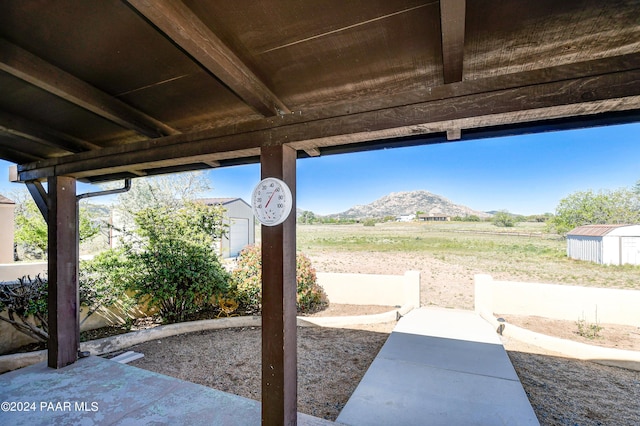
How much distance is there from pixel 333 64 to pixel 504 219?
9.49 m

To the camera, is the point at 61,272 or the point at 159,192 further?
the point at 159,192

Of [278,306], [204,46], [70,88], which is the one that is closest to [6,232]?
[70,88]

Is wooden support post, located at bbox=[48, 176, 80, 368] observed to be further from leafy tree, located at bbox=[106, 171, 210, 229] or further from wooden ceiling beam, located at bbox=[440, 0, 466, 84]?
leafy tree, located at bbox=[106, 171, 210, 229]

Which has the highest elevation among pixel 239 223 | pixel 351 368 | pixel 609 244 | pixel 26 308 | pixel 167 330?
pixel 239 223

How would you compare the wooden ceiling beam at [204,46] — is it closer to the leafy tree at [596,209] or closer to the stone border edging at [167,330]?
the stone border edging at [167,330]

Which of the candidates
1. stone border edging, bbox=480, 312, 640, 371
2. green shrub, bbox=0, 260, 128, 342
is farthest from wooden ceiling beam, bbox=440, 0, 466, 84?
green shrub, bbox=0, 260, 128, 342

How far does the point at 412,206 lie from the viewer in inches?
416

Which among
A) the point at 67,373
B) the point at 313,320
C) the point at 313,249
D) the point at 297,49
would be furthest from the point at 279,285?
the point at 313,249

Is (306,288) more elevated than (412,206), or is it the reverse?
(412,206)

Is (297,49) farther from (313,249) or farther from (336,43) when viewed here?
(313,249)

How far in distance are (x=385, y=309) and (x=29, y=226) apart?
506 inches

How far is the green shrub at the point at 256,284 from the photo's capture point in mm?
5371

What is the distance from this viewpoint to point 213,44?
1.36 metres

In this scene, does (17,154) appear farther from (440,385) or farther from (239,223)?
(239,223)
